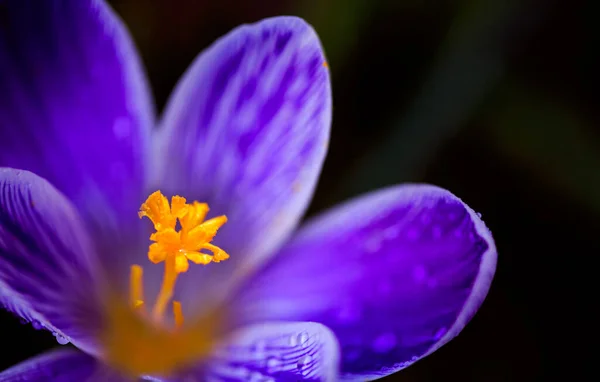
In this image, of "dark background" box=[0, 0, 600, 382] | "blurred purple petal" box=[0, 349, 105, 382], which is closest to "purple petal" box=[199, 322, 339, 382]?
"blurred purple petal" box=[0, 349, 105, 382]

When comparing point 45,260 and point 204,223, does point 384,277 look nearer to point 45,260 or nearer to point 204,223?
point 204,223

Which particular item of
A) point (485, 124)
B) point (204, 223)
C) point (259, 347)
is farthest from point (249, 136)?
point (485, 124)

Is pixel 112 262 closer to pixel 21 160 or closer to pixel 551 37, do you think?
pixel 21 160

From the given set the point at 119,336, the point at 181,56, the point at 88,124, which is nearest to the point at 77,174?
the point at 88,124

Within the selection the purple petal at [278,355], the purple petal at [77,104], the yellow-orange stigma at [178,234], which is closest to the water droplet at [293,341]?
the purple petal at [278,355]

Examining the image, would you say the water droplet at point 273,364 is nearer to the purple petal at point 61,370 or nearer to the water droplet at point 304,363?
the water droplet at point 304,363

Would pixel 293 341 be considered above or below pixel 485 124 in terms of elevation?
below
